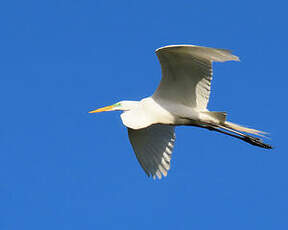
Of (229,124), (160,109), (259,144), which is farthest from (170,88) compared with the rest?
(259,144)

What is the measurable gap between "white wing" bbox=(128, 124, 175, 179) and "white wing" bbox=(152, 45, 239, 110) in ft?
3.19

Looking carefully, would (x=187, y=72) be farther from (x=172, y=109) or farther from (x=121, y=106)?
(x=121, y=106)

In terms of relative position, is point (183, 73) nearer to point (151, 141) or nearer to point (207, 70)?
point (207, 70)

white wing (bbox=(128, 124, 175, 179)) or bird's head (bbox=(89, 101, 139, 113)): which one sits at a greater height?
bird's head (bbox=(89, 101, 139, 113))

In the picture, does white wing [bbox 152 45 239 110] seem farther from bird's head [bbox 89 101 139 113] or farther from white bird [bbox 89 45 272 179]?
bird's head [bbox 89 101 139 113]

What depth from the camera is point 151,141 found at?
9.66m

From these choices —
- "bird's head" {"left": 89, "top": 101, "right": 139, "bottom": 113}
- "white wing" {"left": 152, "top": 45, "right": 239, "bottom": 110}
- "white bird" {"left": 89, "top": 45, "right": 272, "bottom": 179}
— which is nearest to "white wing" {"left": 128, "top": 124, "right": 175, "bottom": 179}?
"white bird" {"left": 89, "top": 45, "right": 272, "bottom": 179}

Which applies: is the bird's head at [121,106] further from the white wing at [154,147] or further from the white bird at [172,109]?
the white wing at [154,147]

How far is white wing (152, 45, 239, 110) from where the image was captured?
7.67 m

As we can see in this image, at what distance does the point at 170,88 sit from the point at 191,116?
60 cm

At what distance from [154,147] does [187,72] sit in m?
1.81

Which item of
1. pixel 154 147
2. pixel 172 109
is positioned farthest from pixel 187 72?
pixel 154 147

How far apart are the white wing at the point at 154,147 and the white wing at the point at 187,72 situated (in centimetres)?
97

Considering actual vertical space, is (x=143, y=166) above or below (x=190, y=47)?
below
